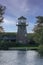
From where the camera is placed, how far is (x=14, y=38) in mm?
57156

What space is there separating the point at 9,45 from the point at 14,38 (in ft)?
27.0

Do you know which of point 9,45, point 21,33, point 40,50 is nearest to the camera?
point 40,50

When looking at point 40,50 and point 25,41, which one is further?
point 25,41

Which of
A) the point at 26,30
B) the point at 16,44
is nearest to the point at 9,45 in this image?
the point at 16,44

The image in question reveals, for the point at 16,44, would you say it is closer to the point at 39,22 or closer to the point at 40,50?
the point at 39,22

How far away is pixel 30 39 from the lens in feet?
176

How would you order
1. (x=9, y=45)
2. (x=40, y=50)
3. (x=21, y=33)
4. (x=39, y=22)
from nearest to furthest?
(x=40, y=50) < (x=9, y=45) < (x=39, y=22) < (x=21, y=33)

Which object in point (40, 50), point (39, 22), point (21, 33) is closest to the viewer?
point (40, 50)

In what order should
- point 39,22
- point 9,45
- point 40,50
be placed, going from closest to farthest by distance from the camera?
point 40,50, point 9,45, point 39,22

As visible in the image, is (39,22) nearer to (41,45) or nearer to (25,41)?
(25,41)

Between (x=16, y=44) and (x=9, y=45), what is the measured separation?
13.9 feet

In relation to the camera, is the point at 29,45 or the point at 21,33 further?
the point at 21,33

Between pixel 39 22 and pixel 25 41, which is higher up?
pixel 39 22

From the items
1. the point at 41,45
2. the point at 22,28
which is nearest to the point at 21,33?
the point at 22,28
